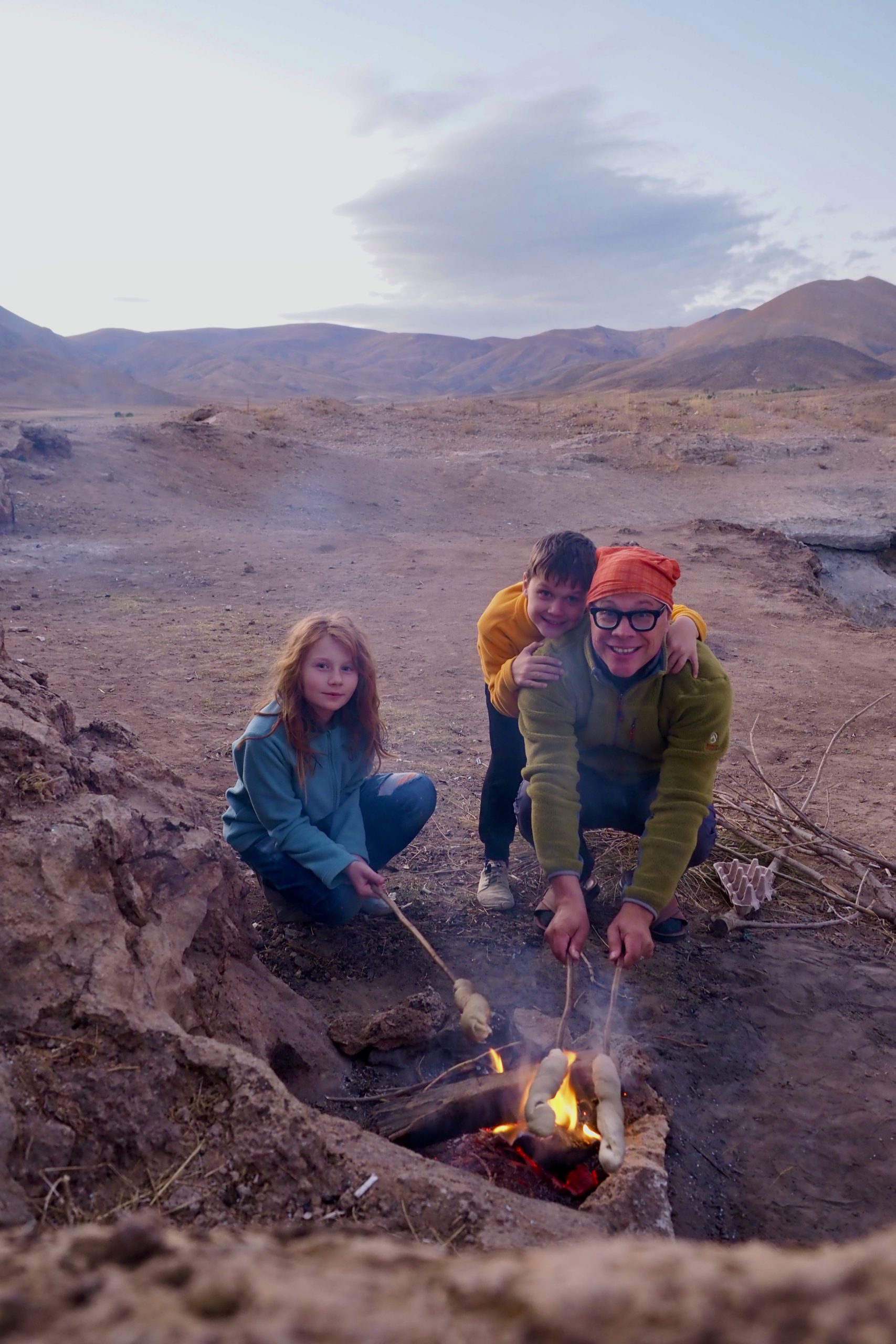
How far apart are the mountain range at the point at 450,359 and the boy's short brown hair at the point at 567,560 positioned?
1447 inches

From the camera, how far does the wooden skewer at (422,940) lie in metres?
2.81

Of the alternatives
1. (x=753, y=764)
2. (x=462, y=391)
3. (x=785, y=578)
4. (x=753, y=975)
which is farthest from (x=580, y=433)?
(x=462, y=391)

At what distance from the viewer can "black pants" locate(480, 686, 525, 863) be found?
3.46 meters

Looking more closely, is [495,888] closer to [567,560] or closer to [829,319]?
[567,560]

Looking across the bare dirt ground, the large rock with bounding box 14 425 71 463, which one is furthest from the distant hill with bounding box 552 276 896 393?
the large rock with bounding box 14 425 71 463

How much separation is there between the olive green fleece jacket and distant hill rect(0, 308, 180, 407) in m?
35.5

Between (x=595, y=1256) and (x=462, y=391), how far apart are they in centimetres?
9237

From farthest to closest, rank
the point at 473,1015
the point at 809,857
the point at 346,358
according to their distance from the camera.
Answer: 1. the point at 346,358
2. the point at 809,857
3. the point at 473,1015

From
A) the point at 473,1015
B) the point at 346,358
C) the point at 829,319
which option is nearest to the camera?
the point at 473,1015

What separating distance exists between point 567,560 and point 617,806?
1.00 metres

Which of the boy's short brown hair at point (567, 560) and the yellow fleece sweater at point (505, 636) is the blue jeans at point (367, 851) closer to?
the yellow fleece sweater at point (505, 636)

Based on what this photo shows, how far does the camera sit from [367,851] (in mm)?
3523

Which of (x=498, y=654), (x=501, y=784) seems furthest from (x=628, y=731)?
(x=501, y=784)

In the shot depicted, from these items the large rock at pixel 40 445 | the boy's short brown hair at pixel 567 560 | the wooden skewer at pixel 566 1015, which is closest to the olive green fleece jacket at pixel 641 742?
the boy's short brown hair at pixel 567 560
